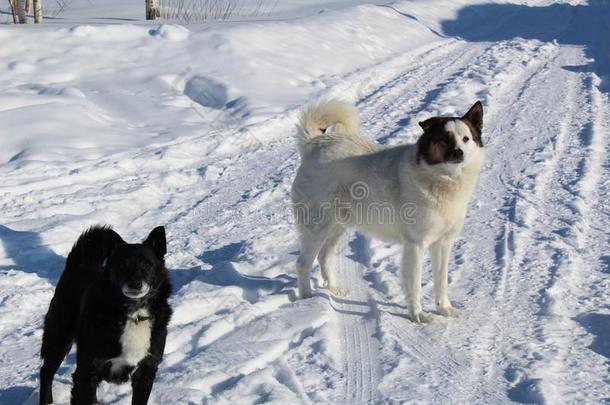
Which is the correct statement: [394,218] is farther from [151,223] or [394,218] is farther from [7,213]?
[7,213]

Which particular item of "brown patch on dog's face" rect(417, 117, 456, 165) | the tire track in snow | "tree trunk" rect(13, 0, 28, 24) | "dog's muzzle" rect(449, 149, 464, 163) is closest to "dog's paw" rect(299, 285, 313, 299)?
the tire track in snow

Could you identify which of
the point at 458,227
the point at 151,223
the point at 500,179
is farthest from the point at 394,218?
the point at 500,179

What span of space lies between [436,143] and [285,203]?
269 centimetres

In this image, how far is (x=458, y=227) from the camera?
5.19 meters

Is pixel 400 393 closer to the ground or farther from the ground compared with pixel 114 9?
farther from the ground

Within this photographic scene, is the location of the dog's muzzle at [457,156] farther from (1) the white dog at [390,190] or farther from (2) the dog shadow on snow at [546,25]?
(2) the dog shadow on snow at [546,25]

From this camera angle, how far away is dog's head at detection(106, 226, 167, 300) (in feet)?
11.5

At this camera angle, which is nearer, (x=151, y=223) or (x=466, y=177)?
(x=466, y=177)

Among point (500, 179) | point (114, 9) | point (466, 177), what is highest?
point (466, 177)

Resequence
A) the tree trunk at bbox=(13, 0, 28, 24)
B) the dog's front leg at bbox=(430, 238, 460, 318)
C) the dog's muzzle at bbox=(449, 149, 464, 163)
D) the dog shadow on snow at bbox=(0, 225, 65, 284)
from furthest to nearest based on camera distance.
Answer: the tree trunk at bbox=(13, 0, 28, 24) < the dog shadow on snow at bbox=(0, 225, 65, 284) < the dog's front leg at bbox=(430, 238, 460, 318) < the dog's muzzle at bbox=(449, 149, 464, 163)

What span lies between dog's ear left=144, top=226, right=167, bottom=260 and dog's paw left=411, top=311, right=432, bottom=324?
2.04m

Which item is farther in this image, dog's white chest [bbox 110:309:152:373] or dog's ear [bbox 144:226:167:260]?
dog's ear [bbox 144:226:167:260]

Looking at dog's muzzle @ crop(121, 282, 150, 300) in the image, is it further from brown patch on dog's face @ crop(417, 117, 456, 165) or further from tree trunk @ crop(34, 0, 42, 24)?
tree trunk @ crop(34, 0, 42, 24)

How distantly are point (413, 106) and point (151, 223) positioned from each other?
15.9ft
